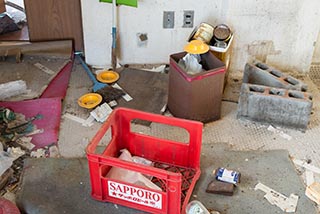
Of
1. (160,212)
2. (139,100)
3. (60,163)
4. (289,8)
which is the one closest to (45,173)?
(60,163)

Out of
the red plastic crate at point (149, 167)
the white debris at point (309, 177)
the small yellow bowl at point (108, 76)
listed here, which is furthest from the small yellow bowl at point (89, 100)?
the white debris at point (309, 177)

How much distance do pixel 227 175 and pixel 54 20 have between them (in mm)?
1651

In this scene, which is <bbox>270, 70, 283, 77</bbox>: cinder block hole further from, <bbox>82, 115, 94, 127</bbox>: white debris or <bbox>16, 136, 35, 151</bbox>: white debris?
<bbox>16, 136, 35, 151</bbox>: white debris

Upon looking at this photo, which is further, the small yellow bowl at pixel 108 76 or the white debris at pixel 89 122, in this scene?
the small yellow bowl at pixel 108 76

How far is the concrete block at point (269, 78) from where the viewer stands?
96.9 inches

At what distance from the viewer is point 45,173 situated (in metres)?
2.09

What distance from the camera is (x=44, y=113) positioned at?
8.11ft

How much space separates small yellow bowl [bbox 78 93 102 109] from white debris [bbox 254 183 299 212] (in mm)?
1047

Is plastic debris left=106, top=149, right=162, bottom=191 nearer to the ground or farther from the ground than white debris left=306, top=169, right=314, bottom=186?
farther from the ground

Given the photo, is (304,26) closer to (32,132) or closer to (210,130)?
(210,130)

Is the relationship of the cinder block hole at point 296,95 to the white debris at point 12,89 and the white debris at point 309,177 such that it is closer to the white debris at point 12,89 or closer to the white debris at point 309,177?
the white debris at point 309,177

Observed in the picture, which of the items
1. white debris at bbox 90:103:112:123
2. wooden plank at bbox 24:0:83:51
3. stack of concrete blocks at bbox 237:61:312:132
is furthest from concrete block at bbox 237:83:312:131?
wooden plank at bbox 24:0:83:51

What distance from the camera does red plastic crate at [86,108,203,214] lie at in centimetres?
179

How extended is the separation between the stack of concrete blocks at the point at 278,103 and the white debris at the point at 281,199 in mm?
515
